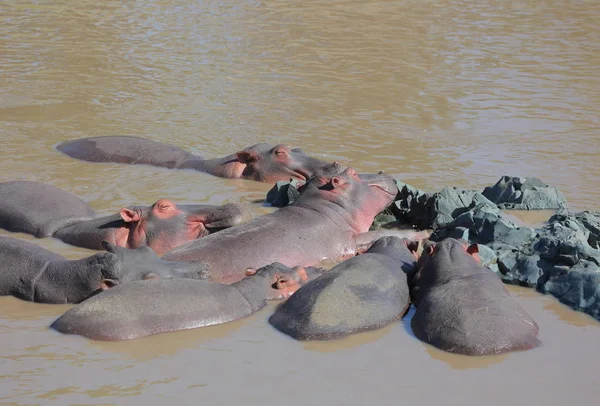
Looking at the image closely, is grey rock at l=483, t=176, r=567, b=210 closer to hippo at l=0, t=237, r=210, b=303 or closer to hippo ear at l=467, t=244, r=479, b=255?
hippo ear at l=467, t=244, r=479, b=255

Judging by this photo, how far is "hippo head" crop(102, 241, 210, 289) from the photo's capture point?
6055 millimetres

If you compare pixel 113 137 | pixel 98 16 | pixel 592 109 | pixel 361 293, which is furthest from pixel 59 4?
pixel 361 293

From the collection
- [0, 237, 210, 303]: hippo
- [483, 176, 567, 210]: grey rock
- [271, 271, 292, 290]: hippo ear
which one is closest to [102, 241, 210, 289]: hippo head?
[0, 237, 210, 303]: hippo

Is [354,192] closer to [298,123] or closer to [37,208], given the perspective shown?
[37,208]

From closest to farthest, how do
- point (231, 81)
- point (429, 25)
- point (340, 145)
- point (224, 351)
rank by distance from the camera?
point (224, 351) < point (340, 145) < point (231, 81) < point (429, 25)

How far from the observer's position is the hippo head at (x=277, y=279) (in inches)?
249

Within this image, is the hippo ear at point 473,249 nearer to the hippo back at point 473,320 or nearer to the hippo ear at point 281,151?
the hippo back at point 473,320

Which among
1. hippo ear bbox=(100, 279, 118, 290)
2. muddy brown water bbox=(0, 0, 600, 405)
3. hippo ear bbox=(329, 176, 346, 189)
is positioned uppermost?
hippo ear bbox=(100, 279, 118, 290)

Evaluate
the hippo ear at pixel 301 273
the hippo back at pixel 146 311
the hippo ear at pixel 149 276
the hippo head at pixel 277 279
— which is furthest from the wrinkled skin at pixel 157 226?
the hippo back at pixel 146 311

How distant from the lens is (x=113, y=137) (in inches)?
415

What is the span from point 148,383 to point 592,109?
832 cm

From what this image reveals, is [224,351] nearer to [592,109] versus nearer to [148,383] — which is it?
[148,383]

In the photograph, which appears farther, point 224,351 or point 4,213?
point 4,213

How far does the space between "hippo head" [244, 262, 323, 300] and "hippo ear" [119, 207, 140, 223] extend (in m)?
1.27
